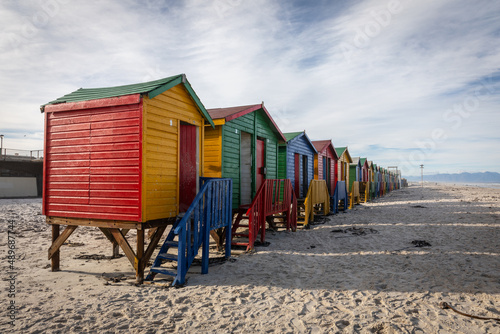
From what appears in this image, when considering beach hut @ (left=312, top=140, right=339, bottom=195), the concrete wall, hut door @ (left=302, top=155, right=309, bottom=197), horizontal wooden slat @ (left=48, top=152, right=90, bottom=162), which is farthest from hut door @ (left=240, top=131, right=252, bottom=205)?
the concrete wall

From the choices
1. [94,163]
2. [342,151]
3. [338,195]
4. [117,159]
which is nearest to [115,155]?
[117,159]

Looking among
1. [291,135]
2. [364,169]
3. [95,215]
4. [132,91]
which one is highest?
[291,135]

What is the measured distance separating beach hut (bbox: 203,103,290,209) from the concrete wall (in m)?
23.5

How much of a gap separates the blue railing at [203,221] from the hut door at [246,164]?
2935mm

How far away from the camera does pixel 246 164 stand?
427 inches

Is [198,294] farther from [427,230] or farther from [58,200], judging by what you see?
[427,230]

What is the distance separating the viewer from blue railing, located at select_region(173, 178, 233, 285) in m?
5.73

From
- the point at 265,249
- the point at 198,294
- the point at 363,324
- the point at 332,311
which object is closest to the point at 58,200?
the point at 198,294

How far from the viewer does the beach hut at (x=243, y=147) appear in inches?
357

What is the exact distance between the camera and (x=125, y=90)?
6488mm

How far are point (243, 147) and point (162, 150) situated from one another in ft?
15.4

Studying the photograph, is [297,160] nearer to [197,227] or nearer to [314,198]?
[314,198]

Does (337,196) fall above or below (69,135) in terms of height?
below

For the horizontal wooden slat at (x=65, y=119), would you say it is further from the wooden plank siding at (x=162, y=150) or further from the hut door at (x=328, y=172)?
the hut door at (x=328, y=172)
